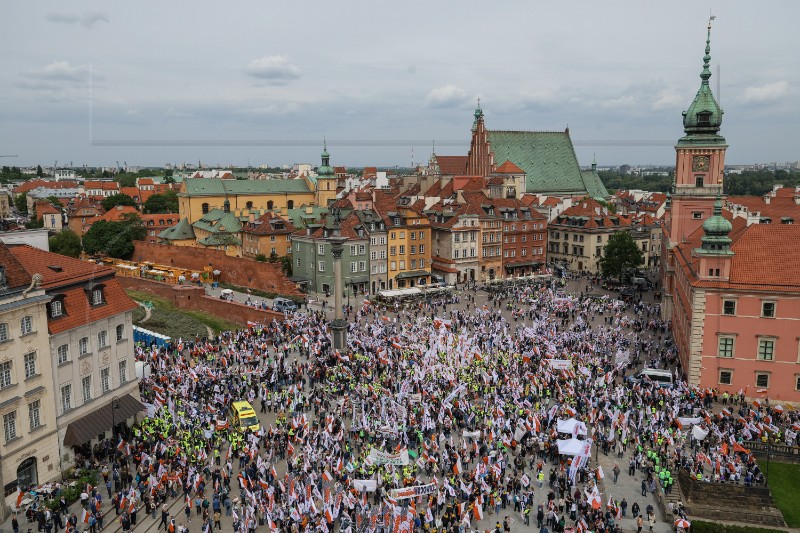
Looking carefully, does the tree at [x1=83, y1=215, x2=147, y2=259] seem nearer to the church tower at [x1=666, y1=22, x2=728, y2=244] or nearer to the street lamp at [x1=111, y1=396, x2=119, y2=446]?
the street lamp at [x1=111, y1=396, x2=119, y2=446]

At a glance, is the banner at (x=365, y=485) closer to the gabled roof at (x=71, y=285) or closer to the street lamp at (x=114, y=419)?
the street lamp at (x=114, y=419)

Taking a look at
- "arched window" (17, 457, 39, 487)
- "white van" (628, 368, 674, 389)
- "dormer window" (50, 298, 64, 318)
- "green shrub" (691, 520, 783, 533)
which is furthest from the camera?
"white van" (628, 368, 674, 389)

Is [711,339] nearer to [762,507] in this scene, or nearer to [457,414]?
[762,507]

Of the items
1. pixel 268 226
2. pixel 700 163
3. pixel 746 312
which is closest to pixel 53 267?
pixel 746 312

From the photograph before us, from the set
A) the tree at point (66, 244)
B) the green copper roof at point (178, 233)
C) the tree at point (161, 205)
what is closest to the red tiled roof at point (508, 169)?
the green copper roof at point (178, 233)

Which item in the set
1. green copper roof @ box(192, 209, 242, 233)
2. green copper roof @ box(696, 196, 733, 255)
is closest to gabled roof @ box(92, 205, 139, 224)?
green copper roof @ box(192, 209, 242, 233)

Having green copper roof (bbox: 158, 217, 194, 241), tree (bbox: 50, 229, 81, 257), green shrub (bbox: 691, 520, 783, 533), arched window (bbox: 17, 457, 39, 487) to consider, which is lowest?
green shrub (bbox: 691, 520, 783, 533)

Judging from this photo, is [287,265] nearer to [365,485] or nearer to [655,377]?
[655,377]
